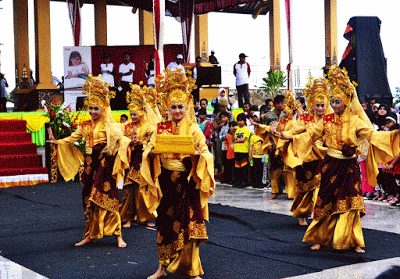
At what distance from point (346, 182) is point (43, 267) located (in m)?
2.82

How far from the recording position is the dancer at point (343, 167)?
6.01m

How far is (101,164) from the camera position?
21.7ft

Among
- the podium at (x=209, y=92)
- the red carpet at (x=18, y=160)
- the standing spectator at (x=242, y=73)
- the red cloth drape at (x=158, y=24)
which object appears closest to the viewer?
the red cloth drape at (x=158, y=24)

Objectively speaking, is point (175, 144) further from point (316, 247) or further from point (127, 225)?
point (127, 225)

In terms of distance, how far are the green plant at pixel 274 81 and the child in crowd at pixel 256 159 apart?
30.3 feet

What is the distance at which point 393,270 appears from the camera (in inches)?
67.0

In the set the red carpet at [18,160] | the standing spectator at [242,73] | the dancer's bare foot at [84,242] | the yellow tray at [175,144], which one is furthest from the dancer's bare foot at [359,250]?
the standing spectator at [242,73]

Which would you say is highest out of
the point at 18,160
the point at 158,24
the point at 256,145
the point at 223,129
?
the point at 158,24

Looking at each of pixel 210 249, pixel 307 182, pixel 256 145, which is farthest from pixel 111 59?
pixel 210 249

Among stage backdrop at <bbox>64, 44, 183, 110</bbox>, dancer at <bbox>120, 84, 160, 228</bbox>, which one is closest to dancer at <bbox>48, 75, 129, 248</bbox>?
dancer at <bbox>120, 84, 160, 228</bbox>

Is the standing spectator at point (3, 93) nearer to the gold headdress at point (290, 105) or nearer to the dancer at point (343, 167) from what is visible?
the gold headdress at point (290, 105)

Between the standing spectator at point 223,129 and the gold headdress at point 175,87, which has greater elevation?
the gold headdress at point 175,87

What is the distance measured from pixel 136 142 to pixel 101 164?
1.21 m

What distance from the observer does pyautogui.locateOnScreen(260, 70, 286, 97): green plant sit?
2055cm
